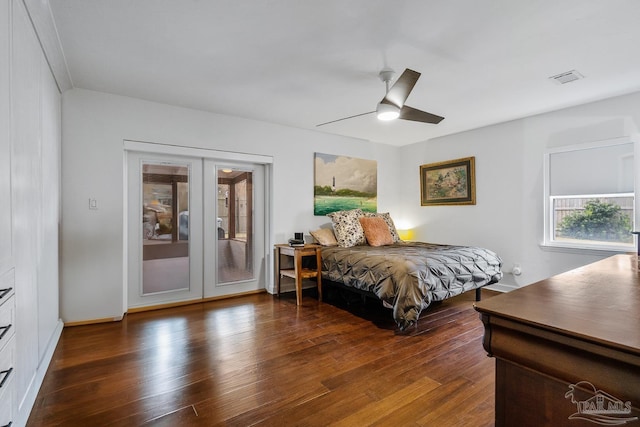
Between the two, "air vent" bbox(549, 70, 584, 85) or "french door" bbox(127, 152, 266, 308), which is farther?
"french door" bbox(127, 152, 266, 308)

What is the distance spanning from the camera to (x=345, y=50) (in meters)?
2.33

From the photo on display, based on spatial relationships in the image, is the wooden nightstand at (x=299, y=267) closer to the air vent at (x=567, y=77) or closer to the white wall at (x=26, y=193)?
the white wall at (x=26, y=193)

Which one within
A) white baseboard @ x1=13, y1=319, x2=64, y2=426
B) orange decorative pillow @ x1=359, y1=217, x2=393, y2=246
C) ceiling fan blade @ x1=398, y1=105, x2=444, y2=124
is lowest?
white baseboard @ x1=13, y1=319, x2=64, y2=426

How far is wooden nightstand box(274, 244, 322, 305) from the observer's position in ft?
12.2

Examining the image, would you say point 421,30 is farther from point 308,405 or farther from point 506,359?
point 308,405

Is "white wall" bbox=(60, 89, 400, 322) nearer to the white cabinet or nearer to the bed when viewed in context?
the white cabinet

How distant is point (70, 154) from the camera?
9.89 feet

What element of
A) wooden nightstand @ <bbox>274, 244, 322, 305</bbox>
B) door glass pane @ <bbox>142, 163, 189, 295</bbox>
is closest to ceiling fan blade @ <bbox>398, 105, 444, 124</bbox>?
wooden nightstand @ <bbox>274, 244, 322, 305</bbox>

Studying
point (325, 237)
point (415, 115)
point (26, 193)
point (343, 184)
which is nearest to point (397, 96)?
point (415, 115)

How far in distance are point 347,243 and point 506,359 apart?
3.36 metres

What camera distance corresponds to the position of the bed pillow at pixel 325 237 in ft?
14.1

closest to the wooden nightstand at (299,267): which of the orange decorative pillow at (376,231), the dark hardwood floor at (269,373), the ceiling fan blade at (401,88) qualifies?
the dark hardwood floor at (269,373)

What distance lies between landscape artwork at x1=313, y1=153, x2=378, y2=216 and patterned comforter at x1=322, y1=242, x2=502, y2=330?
114 cm

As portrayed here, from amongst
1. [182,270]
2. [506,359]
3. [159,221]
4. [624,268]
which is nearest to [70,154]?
[159,221]
